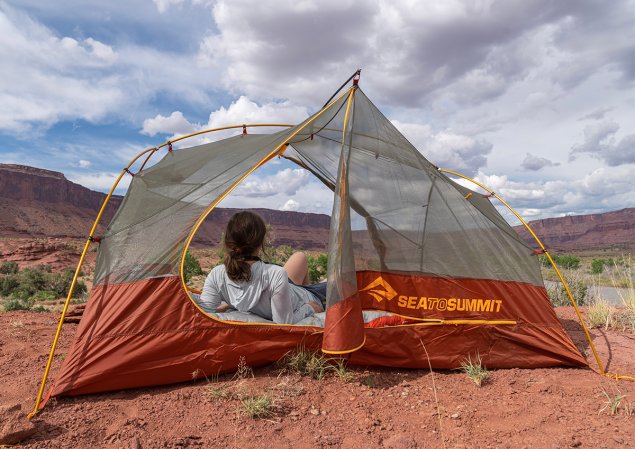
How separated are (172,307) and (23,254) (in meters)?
31.2

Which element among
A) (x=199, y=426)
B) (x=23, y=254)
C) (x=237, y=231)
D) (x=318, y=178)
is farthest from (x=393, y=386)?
(x=23, y=254)

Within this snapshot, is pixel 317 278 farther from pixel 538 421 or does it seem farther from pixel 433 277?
pixel 538 421

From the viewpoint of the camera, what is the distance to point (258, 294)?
3.94 meters

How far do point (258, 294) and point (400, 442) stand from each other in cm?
176

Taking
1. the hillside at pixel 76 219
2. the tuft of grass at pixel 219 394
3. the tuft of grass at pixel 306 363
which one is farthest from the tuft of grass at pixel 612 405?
the hillside at pixel 76 219

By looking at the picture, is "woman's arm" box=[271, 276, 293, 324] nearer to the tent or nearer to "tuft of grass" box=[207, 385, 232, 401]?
the tent

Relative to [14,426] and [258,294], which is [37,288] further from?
[14,426]

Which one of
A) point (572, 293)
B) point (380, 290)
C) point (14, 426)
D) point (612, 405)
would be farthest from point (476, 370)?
point (572, 293)

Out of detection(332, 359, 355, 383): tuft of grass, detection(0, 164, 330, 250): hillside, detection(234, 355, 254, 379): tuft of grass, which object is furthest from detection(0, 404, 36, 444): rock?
detection(0, 164, 330, 250): hillside

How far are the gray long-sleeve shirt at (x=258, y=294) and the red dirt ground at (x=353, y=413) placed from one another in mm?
537

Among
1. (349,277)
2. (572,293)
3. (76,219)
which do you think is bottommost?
(349,277)

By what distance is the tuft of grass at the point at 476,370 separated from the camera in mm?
3825

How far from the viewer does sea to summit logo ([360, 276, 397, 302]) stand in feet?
14.7

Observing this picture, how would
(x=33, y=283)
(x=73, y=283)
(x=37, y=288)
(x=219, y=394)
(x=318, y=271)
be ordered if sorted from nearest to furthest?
(x=219, y=394) < (x=73, y=283) < (x=318, y=271) < (x=37, y=288) < (x=33, y=283)
